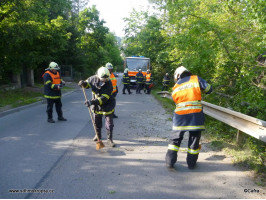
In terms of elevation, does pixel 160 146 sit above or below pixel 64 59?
below

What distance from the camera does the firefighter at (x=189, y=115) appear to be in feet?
13.2

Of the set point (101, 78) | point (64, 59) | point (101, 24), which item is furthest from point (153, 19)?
point (101, 78)

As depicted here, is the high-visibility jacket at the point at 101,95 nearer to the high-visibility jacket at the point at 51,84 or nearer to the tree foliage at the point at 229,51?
the high-visibility jacket at the point at 51,84

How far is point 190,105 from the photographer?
402 cm

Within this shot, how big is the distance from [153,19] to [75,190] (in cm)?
2382

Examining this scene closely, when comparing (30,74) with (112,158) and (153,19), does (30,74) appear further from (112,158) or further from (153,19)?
(112,158)

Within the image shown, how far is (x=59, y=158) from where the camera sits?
178 inches

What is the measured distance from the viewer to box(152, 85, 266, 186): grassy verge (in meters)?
4.01

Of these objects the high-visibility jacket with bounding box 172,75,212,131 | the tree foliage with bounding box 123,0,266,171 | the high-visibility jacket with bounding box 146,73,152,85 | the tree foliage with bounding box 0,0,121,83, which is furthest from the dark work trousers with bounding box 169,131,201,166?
the high-visibility jacket with bounding box 146,73,152,85

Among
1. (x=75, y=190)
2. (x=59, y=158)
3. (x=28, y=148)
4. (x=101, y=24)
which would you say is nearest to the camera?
(x=75, y=190)

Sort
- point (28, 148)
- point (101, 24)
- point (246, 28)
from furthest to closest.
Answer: point (101, 24) → point (246, 28) → point (28, 148)

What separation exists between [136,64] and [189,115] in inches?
680

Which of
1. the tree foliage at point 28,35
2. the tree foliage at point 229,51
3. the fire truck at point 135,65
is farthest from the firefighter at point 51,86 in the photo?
the fire truck at point 135,65

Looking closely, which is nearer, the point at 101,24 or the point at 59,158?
the point at 59,158
